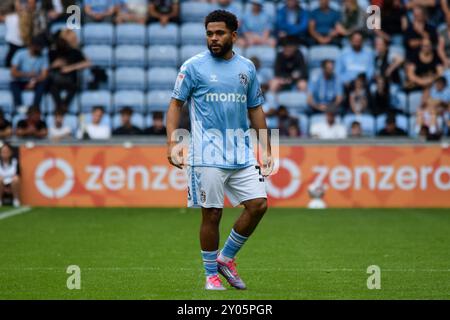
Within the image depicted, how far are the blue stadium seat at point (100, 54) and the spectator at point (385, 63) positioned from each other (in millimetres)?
5555

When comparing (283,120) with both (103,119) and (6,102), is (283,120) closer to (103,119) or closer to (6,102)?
(103,119)

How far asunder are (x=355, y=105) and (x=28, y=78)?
21.5ft

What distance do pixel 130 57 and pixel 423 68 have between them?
19.9 ft

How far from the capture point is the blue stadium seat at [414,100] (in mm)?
21500

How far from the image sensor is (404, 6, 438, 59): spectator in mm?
22172

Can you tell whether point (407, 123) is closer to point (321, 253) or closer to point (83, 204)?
point (83, 204)

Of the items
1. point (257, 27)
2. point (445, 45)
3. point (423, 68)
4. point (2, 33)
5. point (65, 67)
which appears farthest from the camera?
point (2, 33)

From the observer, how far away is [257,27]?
22406 mm

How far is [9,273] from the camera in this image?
1030 cm

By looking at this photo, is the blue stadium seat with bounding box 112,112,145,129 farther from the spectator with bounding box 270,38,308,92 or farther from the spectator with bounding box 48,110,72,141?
the spectator with bounding box 270,38,308,92

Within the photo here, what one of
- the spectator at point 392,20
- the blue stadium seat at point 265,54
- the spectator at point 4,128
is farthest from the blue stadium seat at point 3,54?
the spectator at point 392,20

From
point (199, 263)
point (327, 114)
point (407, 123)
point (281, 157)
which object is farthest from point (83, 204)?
point (199, 263)

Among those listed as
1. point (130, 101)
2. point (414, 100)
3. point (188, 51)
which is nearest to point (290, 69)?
point (188, 51)

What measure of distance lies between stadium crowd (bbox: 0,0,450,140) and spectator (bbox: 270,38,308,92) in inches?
0.8
